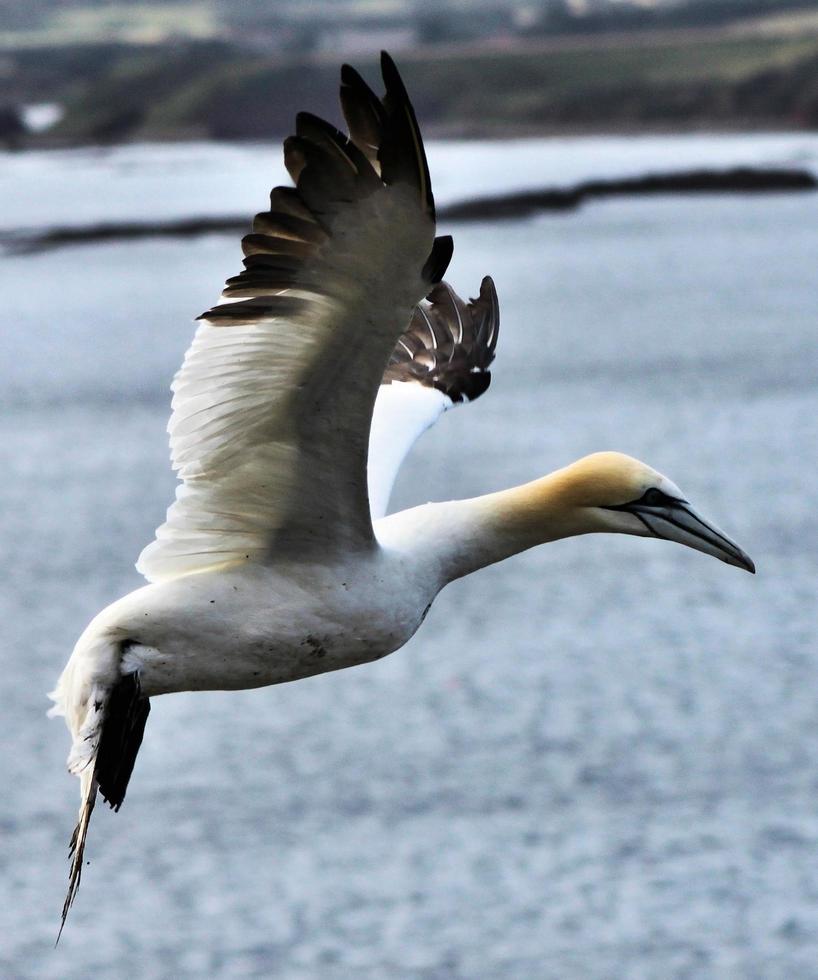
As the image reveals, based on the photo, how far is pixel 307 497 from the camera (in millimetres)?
5949

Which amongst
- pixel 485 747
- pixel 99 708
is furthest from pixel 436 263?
pixel 485 747

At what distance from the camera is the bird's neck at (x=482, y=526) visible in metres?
6.27

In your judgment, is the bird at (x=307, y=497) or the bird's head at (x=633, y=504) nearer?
the bird at (x=307, y=497)

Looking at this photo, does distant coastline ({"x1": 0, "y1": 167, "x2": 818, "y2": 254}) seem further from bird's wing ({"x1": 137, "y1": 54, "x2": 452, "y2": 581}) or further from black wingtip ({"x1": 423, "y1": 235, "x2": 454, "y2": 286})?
black wingtip ({"x1": 423, "y1": 235, "x2": 454, "y2": 286})

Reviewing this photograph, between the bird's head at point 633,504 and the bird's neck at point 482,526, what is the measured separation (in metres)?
0.03

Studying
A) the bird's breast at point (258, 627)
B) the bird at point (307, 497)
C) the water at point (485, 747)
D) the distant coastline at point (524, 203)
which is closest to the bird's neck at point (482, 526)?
the bird at point (307, 497)

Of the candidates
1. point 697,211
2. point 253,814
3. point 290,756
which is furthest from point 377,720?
point 697,211

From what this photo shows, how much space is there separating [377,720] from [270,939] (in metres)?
4.36

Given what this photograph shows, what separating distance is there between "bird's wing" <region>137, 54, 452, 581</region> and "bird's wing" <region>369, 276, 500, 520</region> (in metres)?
1.30

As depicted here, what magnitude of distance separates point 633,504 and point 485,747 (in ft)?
47.4

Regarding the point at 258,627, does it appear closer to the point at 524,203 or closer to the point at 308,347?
the point at 308,347

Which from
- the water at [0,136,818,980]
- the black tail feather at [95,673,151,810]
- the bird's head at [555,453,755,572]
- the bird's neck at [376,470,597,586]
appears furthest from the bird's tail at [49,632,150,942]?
the water at [0,136,818,980]

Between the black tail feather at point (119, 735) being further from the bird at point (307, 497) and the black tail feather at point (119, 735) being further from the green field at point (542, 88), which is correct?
the green field at point (542, 88)

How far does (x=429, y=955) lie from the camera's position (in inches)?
670
